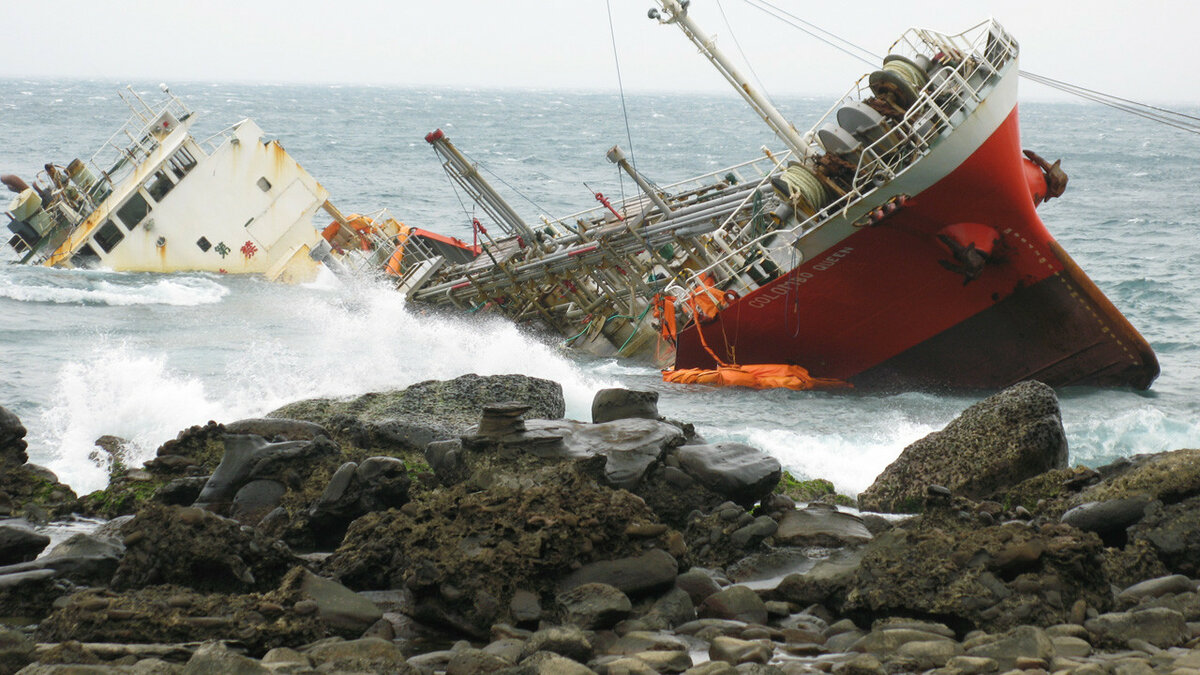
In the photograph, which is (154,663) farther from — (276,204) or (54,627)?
(276,204)

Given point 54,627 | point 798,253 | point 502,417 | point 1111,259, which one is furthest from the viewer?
point 1111,259

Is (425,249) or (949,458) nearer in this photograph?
(949,458)

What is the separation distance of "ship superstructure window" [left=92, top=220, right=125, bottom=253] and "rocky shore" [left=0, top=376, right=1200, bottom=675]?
16578 mm

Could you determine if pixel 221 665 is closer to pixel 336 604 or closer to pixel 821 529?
pixel 336 604

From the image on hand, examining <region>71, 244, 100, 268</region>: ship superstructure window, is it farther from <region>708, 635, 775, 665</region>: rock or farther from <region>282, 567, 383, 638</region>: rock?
<region>708, 635, 775, 665</region>: rock

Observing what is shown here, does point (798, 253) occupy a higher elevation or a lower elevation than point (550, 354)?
higher

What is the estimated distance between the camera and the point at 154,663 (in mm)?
5555

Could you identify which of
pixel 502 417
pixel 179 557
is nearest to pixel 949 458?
pixel 502 417

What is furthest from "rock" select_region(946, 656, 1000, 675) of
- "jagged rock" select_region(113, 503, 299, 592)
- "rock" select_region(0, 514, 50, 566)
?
"rock" select_region(0, 514, 50, 566)

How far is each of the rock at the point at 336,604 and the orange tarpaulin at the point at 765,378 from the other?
1137 cm

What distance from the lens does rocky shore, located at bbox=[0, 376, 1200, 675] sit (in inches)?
237

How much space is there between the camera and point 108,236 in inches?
998

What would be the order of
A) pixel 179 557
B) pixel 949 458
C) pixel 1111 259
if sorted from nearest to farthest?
pixel 179 557
pixel 949 458
pixel 1111 259

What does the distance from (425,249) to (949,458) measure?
17859mm
